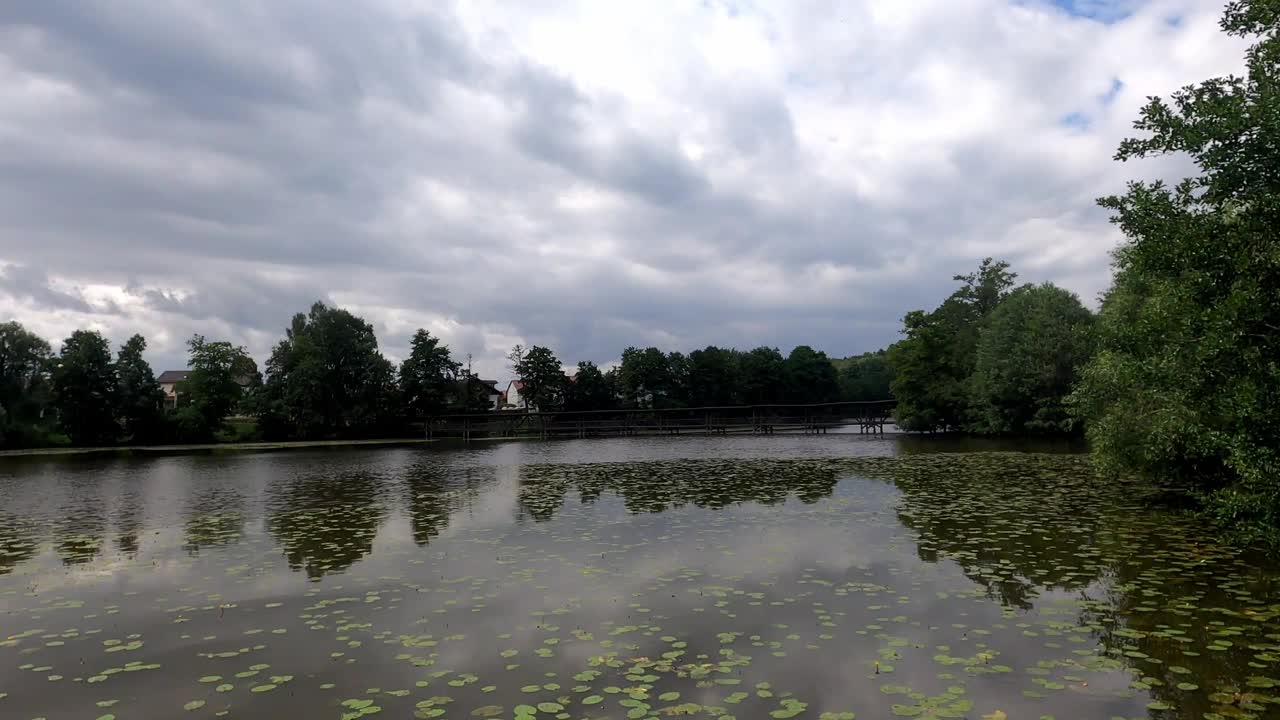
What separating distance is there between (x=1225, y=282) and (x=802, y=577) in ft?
24.4

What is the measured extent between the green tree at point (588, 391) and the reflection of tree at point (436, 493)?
67850 mm

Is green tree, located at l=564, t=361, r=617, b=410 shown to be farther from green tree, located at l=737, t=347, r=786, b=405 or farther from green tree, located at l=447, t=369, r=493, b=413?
green tree, located at l=737, t=347, r=786, b=405

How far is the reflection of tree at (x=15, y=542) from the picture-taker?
41.0ft

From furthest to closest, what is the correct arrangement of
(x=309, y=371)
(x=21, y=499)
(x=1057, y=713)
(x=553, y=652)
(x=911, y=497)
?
(x=309, y=371) < (x=21, y=499) < (x=911, y=497) < (x=553, y=652) < (x=1057, y=713)

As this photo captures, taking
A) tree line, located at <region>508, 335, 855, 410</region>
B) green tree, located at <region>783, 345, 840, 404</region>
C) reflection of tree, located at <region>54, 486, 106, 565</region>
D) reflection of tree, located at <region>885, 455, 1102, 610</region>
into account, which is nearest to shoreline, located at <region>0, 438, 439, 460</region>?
tree line, located at <region>508, 335, 855, 410</region>

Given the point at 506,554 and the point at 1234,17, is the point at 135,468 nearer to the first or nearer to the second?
the point at 506,554

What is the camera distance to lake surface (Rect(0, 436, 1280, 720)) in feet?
19.6

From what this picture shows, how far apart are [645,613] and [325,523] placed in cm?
1067

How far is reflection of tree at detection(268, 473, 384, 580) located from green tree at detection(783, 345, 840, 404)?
335ft

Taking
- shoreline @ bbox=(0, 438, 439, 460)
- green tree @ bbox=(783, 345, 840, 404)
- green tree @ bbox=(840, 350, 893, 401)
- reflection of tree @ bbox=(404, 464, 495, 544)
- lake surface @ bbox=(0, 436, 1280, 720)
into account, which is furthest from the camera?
green tree @ bbox=(840, 350, 893, 401)

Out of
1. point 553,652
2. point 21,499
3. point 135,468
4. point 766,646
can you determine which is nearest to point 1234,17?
point 766,646

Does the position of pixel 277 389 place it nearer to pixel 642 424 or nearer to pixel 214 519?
pixel 642 424

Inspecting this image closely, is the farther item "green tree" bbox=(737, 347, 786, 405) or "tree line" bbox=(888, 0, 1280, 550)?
"green tree" bbox=(737, 347, 786, 405)

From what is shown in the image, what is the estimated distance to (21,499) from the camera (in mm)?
22688
